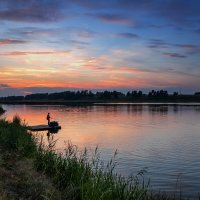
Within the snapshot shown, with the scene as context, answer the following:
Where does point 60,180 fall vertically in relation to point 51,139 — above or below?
above

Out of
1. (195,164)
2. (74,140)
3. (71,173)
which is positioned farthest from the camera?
(74,140)

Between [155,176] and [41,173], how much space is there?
32.2 feet

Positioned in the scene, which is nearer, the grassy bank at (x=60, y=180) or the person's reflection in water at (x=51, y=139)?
the grassy bank at (x=60, y=180)

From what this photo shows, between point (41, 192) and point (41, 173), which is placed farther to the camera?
point (41, 173)

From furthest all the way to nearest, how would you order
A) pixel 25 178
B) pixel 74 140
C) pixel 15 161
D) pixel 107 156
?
pixel 74 140
pixel 107 156
pixel 15 161
pixel 25 178

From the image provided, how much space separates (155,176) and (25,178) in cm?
1169

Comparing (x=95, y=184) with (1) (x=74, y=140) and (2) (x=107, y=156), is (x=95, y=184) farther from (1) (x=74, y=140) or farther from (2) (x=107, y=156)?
(1) (x=74, y=140)

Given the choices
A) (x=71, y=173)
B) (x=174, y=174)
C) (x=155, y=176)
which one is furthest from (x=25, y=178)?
(x=174, y=174)

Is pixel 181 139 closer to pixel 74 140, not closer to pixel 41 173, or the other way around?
pixel 74 140

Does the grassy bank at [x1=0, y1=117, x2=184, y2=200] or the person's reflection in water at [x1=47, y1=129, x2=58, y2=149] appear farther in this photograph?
the person's reflection in water at [x1=47, y1=129, x2=58, y2=149]

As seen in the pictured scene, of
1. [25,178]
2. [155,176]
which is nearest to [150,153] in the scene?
[155,176]

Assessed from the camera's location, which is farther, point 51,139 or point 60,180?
point 51,139

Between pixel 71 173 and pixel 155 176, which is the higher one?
pixel 71 173

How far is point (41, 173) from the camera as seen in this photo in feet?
54.0
